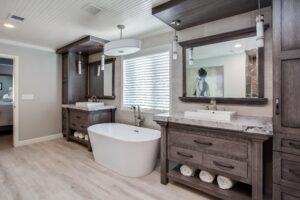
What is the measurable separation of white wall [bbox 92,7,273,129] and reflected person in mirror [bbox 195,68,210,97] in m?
0.18

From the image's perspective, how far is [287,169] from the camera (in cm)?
150

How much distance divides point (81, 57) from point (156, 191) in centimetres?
388

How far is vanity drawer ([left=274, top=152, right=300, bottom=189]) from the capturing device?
4.78 ft

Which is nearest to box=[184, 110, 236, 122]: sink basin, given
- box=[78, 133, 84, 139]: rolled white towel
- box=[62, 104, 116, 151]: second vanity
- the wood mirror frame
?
the wood mirror frame

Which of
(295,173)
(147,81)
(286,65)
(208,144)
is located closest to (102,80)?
(147,81)

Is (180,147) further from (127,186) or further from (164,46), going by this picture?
(164,46)

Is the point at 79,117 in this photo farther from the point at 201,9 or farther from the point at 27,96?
the point at 201,9

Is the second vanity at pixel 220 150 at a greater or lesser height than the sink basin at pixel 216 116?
lesser

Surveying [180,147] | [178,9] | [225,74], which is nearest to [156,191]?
[180,147]

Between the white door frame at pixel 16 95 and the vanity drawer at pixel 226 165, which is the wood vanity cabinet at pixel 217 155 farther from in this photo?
the white door frame at pixel 16 95

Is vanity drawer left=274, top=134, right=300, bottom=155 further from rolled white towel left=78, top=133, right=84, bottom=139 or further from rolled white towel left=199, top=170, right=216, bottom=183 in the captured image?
rolled white towel left=78, top=133, right=84, bottom=139

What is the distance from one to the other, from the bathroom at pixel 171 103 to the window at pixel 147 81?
21mm

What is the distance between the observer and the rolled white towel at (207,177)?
2119 millimetres

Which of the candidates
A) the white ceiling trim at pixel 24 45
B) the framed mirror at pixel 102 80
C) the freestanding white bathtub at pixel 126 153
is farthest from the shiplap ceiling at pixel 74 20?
the freestanding white bathtub at pixel 126 153
